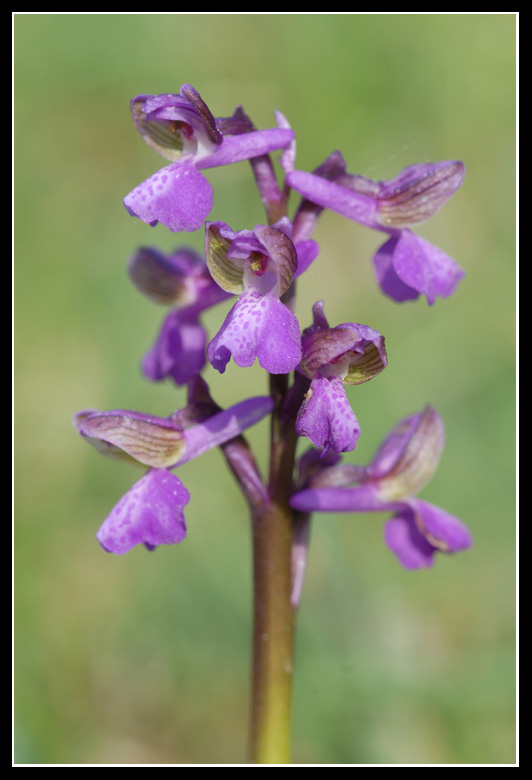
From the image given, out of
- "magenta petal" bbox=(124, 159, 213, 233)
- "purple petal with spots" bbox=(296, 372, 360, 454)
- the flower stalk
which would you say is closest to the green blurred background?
the flower stalk

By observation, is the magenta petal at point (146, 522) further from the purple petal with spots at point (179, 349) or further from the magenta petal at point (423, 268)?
the magenta petal at point (423, 268)

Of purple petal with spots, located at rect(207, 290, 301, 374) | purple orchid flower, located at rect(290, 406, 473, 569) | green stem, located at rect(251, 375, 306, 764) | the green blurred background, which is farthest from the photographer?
the green blurred background

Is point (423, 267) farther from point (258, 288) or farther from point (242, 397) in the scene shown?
point (242, 397)

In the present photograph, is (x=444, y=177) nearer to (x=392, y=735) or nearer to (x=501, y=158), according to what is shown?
(x=392, y=735)

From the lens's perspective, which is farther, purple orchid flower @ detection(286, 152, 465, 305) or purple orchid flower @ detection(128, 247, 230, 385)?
purple orchid flower @ detection(128, 247, 230, 385)

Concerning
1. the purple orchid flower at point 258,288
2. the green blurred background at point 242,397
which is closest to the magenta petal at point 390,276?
the purple orchid flower at point 258,288

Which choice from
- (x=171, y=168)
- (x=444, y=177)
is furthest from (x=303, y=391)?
(x=444, y=177)

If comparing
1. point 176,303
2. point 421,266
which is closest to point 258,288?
point 421,266

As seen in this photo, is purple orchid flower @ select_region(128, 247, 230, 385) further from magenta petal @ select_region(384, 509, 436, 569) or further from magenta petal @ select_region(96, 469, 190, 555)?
magenta petal @ select_region(384, 509, 436, 569)
